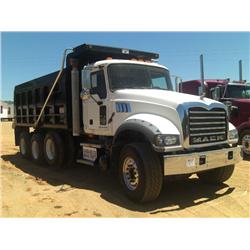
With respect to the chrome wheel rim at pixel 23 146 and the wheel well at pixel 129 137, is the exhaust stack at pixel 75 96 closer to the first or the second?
the wheel well at pixel 129 137

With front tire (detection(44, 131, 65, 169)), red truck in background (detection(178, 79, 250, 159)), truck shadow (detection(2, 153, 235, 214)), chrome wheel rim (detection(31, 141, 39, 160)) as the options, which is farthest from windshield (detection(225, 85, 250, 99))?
chrome wheel rim (detection(31, 141, 39, 160))

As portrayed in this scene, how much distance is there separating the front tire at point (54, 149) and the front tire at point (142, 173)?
139 inches

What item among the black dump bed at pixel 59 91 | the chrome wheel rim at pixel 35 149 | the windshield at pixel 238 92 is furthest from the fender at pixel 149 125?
the windshield at pixel 238 92

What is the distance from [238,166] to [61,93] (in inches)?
200

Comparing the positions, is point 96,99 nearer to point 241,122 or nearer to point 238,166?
point 238,166

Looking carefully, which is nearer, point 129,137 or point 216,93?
point 129,137

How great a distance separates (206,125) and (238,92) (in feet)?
20.2

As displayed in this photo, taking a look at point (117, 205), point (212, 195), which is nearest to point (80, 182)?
point (117, 205)

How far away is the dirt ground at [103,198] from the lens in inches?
230

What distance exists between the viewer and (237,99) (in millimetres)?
11828

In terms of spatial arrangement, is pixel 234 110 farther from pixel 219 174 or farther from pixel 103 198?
pixel 103 198

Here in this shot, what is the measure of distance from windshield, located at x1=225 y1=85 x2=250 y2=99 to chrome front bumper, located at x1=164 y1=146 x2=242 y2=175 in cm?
550

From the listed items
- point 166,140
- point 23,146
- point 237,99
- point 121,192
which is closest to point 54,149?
point 23,146

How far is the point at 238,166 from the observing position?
31.6ft
